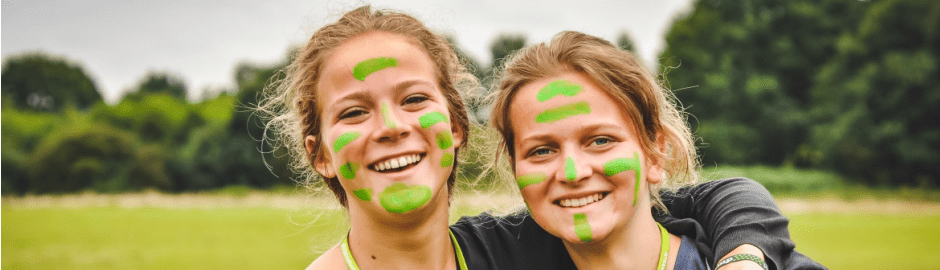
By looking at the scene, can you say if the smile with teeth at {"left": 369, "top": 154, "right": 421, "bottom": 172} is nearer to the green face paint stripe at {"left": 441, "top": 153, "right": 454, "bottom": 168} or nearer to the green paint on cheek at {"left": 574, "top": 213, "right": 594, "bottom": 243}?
the green face paint stripe at {"left": 441, "top": 153, "right": 454, "bottom": 168}

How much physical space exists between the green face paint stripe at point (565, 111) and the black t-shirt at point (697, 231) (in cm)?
74

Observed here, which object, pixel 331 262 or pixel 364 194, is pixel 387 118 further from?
pixel 331 262

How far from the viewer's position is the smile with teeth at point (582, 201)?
313 centimetres

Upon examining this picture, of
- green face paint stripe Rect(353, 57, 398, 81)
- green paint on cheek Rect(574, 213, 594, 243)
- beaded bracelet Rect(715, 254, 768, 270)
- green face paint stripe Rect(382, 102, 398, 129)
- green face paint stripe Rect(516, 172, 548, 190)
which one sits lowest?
beaded bracelet Rect(715, 254, 768, 270)

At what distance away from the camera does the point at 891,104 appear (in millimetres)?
29750

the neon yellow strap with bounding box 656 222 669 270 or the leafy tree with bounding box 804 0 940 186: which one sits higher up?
the neon yellow strap with bounding box 656 222 669 270

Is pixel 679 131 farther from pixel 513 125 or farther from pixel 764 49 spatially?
pixel 764 49

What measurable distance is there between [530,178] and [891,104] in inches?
1268

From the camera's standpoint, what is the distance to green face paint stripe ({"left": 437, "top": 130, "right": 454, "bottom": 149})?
10.3 ft

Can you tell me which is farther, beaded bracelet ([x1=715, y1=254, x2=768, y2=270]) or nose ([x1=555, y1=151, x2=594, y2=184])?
nose ([x1=555, y1=151, x2=594, y2=184])

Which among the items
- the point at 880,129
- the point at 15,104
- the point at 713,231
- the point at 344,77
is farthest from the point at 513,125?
the point at 15,104

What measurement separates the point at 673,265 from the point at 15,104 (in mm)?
67245

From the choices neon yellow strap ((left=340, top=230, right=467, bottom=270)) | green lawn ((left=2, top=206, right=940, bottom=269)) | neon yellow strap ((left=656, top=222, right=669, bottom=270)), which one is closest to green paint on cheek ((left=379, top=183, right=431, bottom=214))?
neon yellow strap ((left=340, top=230, right=467, bottom=270))

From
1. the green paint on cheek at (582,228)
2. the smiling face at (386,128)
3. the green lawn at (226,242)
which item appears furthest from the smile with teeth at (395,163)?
the green lawn at (226,242)
